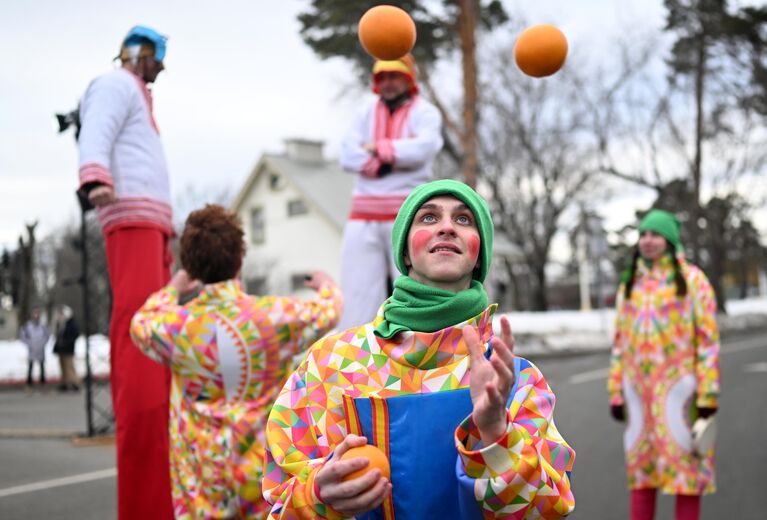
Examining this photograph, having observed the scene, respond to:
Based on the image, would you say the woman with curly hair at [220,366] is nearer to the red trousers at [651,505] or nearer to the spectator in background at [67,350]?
the red trousers at [651,505]

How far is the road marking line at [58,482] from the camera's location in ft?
16.8

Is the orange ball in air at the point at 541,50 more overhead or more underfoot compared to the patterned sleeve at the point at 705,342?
more overhead

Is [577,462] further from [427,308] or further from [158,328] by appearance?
[427,308]

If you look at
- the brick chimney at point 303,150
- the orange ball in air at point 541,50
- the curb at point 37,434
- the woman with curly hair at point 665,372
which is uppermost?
the brick chimney at point 303,150

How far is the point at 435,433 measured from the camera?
1.85 meters

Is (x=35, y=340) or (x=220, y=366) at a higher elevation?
(x=220, y=366)

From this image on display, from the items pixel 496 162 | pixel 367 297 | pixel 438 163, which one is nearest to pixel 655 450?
pixel 367 297

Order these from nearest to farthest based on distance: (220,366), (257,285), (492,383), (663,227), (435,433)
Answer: (492,383) → (435,433) → (220,366) → (663,227) → (257,285)

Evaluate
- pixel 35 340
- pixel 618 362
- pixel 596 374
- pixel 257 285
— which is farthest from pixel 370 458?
pixel 257 285

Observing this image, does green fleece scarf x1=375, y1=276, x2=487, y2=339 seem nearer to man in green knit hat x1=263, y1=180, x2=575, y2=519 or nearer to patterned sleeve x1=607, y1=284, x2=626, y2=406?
man in green knit hat x1=263, y1=180, x2=575, y2=519

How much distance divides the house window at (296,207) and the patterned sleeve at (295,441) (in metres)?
33.2

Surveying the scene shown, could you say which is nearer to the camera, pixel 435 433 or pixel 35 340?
pixel 435 433

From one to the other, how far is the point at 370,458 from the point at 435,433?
19cm

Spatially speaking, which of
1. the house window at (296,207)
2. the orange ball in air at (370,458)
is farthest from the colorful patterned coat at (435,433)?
the house window at (296,207)
